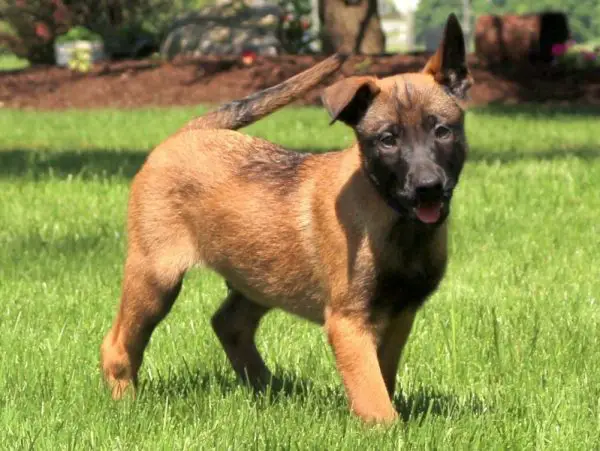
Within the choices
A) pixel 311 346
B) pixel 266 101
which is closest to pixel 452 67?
pixel 266 101

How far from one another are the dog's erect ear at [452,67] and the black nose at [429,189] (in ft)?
1.68

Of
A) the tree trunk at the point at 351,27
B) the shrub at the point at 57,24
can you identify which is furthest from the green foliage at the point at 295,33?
the shrub at the point at 57,24

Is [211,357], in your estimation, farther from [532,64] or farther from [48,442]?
[532,64]

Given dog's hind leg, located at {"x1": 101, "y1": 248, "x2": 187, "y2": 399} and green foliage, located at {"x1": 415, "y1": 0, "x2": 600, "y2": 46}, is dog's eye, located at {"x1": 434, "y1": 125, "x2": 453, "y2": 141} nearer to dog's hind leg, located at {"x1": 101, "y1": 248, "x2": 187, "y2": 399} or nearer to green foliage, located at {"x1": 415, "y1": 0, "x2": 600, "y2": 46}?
dog's hind leg, located at {"x1": 101, "y1": 248, "x2": 187, "y2": 399}

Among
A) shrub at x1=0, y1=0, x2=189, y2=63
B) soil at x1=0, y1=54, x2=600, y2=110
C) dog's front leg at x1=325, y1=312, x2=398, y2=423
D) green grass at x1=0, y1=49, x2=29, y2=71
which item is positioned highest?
dog's front leg at x1=325, y1=312, x2=398, y2=423

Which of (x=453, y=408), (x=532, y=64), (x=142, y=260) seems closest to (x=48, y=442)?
(x=142, y=260)

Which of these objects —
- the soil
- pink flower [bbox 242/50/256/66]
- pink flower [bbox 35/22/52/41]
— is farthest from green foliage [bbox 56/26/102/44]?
pink flower [bbox 242/50/256/66]

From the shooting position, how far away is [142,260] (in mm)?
5273

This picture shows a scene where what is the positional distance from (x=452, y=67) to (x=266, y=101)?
3.54 ft

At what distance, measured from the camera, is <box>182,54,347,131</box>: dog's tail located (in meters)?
5.26

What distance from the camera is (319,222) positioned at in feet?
15.9

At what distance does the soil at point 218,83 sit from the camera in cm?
2106

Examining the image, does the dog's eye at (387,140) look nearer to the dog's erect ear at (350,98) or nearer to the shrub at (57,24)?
the dog's erect ear at (350,98)

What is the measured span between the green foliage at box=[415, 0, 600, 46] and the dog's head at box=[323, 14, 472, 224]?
58.0 m
